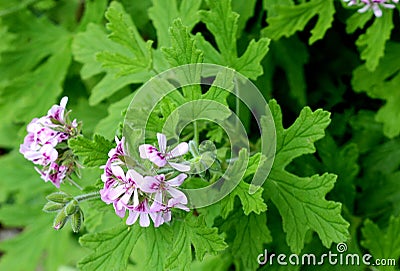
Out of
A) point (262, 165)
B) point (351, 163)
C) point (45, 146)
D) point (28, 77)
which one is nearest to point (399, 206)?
point (351, 163)

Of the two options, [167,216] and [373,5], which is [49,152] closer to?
[167,216]

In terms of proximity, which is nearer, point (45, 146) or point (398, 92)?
point (45, 146)

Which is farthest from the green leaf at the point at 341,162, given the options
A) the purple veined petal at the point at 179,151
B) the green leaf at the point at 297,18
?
the purple veined petal at the point at 179,151

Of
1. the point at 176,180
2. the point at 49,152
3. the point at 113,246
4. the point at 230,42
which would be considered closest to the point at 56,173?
the point at 49,152

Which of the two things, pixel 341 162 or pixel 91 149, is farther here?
pixel 341 162

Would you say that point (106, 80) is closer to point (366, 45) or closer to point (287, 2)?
point (287, 2)

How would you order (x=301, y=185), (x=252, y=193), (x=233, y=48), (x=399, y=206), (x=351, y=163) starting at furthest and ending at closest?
(x=399, y=206) → (x=351, y=163) → (x=233, y=48) → (x=301, y=185) → (x=252, y=193)

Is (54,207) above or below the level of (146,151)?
below
